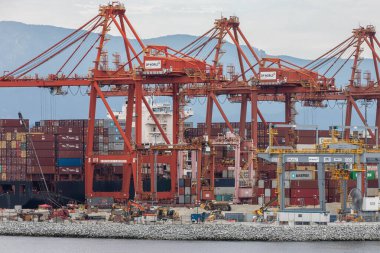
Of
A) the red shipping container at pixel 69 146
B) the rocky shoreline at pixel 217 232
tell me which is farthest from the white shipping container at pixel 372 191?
the red shipping container at pixel 69 146

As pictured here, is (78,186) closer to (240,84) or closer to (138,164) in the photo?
(138,164)

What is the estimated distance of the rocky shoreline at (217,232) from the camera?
62281mm

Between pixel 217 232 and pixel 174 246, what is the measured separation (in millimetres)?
4173

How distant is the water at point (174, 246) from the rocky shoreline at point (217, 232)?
3.94ft

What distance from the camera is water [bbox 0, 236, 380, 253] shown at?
57.8 meters

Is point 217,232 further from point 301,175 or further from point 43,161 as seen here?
point 43,161

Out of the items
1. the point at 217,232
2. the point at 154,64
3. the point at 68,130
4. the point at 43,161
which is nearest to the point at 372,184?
the point at 154,64

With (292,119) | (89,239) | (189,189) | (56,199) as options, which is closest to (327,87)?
(292,119)

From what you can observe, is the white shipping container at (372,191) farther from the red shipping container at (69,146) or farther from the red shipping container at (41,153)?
the red shipping container at (41,153)

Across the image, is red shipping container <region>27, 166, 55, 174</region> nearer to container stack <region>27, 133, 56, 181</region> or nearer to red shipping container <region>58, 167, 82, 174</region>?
container stack <region>27, 133, 56, 181</region>

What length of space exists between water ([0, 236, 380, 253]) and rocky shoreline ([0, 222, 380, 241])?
3.94 feet

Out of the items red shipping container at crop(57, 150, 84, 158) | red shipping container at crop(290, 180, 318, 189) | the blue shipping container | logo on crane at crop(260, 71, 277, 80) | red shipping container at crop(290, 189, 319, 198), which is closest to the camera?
red shipping container at crop(290, 189, 319, 198)

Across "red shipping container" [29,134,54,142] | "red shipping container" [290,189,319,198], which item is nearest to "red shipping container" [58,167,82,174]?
"red shipping container" [29,134,54,142]

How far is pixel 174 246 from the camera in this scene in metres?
59.8
